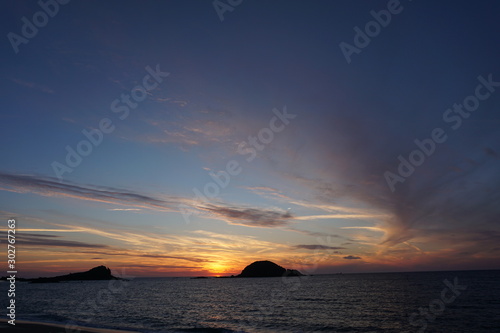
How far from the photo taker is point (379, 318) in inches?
1634

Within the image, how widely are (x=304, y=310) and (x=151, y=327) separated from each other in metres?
24.9

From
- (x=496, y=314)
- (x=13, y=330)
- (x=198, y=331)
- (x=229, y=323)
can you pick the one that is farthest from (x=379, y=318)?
(x=13, y=330)

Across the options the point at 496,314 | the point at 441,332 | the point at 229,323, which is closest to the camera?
the point at 441,332

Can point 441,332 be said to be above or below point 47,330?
below

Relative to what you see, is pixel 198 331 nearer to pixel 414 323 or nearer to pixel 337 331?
pixel 337 331

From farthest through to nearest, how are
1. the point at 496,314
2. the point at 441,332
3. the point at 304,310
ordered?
the point at 304,310 < the point at 496,314 < the point at 441,332

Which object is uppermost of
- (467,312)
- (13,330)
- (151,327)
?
(13,330)

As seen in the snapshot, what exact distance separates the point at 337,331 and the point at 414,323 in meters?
11.2

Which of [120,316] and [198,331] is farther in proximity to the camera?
[120,316]

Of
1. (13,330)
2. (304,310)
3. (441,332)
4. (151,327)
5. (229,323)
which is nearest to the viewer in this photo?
(13,330)

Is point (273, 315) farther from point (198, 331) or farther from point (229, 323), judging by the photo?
point (198, 331)

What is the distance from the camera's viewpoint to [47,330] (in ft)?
97.8

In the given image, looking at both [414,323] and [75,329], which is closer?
[75,329]

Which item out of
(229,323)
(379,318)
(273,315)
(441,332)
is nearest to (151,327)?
(229,323)
